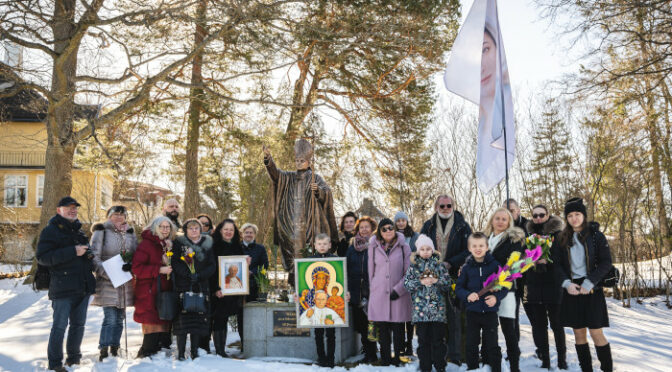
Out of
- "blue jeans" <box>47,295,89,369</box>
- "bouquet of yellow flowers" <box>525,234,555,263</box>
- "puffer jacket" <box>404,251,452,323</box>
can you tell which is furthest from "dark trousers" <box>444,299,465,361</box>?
"blue jeans" <box>47,295,89,369</box>

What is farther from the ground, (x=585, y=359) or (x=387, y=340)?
(x=387, y=340)

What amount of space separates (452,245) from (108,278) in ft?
13.9

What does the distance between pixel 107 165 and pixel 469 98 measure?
33.5 ft

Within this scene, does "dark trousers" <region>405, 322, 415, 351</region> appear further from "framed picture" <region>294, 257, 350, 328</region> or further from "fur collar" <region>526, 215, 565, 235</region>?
"fur collar" <region>526, 215, 565, 235</region>

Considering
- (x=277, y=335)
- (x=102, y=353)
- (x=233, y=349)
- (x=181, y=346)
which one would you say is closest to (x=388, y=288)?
(x=277, y=335)

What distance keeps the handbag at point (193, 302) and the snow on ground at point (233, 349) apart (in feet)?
1.92

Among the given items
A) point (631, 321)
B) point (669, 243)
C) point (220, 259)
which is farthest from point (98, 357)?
point (669, 243)

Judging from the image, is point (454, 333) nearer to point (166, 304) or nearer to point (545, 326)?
point (545, 326)

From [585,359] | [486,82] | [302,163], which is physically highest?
[486,82]

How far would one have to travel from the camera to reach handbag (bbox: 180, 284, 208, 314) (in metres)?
6.25

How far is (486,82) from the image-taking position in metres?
6.56

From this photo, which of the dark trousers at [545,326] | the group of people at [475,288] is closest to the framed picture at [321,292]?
the group of people at [475,288]

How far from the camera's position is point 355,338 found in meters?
7.20

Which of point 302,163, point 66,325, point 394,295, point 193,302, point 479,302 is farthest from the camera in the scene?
point 302,163
